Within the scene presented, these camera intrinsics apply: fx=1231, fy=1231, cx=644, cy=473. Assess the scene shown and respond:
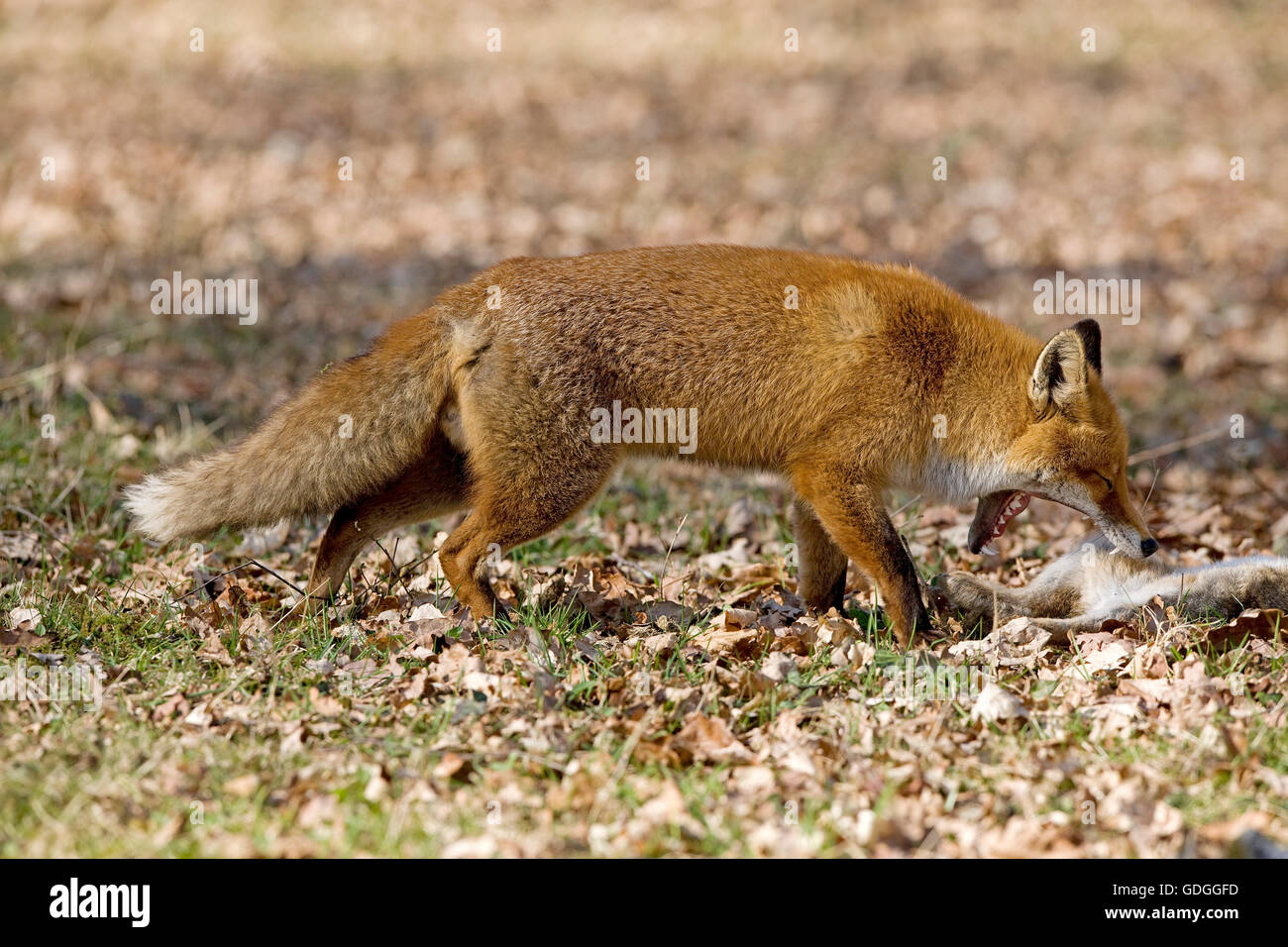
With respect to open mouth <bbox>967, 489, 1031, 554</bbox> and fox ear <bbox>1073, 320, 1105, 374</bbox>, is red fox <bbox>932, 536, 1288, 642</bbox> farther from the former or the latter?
fox ear <bbox>1073, 320, 1105, 374</bbox>

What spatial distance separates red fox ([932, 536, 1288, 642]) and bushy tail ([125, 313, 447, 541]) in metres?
2.46

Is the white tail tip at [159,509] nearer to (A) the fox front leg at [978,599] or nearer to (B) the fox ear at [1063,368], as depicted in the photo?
(A) the fox front leg at [978,599]

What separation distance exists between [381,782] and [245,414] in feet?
16.5

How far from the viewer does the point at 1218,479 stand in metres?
7.76

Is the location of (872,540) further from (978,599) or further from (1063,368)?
(1063,368)

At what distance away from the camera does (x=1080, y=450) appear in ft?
18.0

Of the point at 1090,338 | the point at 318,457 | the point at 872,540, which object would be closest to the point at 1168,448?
the point at 1090,338

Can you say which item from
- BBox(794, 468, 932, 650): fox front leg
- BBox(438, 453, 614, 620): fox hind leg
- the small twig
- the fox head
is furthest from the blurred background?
BBox(438, 453, 614, 620): fox hind leg

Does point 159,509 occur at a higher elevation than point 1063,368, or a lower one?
lower

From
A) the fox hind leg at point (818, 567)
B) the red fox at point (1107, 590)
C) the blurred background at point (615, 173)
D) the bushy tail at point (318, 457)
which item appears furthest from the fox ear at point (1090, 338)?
the bushy tail at point (318, 457)

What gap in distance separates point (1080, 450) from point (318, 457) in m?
3.33

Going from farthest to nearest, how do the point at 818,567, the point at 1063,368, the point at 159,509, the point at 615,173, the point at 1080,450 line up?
the point at 615,173
the point at 818,567
the point at 1080,450
the point at 1063,368
the point at 159,509

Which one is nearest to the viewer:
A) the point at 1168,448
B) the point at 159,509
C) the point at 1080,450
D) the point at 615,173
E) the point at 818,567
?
the point at 159,509

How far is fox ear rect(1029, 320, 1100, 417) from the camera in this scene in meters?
5.30
